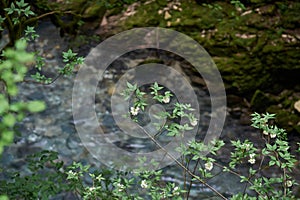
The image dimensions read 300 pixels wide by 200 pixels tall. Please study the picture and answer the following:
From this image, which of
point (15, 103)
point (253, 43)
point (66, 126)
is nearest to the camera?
point (15, 103)

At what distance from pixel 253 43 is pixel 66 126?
7.05 feet

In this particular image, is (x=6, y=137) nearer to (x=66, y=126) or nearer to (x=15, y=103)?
(x=15, y=103)

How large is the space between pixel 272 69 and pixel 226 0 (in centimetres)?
97

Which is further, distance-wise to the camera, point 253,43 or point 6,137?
point 253,43

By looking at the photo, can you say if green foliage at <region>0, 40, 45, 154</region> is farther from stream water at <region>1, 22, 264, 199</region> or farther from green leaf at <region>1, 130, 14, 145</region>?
stream water at <region>1, 22, 264, 199</region>

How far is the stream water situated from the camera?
3.41m

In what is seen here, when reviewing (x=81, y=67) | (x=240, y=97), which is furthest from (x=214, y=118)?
(x=81, y=67)

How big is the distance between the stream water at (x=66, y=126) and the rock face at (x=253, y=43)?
0.38 metres

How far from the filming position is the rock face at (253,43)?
172 inches

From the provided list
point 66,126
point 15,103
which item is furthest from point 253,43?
point 15,103

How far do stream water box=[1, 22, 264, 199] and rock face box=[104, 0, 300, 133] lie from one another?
385mm

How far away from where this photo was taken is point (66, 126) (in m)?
3.95

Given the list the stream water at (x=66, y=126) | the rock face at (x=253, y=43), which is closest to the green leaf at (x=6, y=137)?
the stream water at (x=66, y=126)

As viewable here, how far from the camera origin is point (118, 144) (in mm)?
3826
